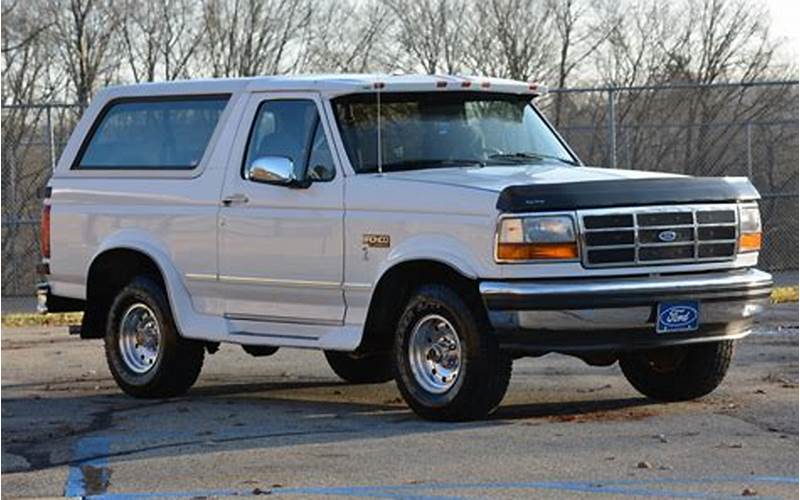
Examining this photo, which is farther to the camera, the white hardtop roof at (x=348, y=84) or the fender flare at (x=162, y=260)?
the fender flare at (x=162, y=260)

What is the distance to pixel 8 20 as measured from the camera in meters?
35.3

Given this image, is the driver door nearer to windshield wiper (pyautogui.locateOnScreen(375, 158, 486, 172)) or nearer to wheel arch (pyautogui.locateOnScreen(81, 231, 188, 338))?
windshield wiper (pyautogui.locateOnScreen(375, 158, 486, 172))

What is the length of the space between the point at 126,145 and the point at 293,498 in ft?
16.7

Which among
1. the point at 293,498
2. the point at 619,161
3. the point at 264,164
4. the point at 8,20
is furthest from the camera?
the point at 8,20

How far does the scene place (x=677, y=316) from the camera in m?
10.4

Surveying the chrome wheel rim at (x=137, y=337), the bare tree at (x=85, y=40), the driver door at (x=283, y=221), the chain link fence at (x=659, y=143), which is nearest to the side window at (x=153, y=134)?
the driver door at (x=283, y=221)

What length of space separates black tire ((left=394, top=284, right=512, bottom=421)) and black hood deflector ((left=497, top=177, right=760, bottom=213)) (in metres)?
0.68

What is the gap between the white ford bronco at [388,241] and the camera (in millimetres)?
10242

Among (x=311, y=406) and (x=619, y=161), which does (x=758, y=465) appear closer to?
(x=311, y=406)

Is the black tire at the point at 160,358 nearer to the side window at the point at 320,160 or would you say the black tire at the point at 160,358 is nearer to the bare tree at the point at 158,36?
the side window at the point at 320,160

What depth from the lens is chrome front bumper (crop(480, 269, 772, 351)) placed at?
1011 cm

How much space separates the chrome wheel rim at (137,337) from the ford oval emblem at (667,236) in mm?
3726

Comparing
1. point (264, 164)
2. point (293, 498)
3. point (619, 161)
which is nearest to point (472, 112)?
point (264, 164)

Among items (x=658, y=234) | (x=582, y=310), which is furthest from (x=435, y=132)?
(x=582, y=310)
